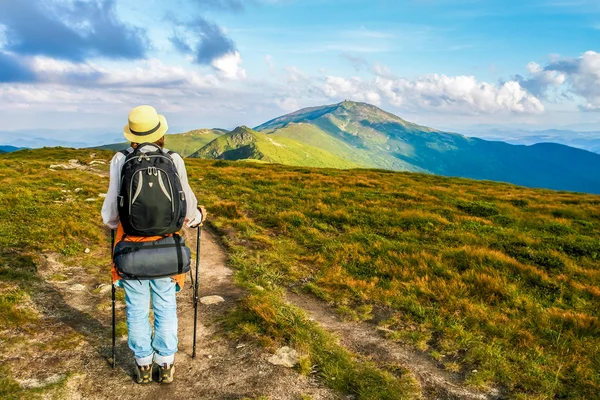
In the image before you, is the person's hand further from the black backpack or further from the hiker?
the black backpack

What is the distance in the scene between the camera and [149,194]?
A: 4.79 meters

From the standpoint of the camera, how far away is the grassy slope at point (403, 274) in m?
6.36

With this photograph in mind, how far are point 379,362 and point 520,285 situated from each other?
5.90 metres

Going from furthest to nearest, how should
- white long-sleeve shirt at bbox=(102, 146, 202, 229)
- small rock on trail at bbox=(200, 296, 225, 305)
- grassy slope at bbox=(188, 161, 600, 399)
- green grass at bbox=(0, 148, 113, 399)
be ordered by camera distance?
1. small rock on trail at bbox=(200, 296, 225, 305)
2. grassy slope at bbox=(188, 161, 600, 399)
3. green grass at bbox=(0, 148, 113, 399)
4. white long-sleeve shirt at bbox=(102, 146, 202, 229)

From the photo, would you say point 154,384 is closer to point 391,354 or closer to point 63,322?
point 63,322

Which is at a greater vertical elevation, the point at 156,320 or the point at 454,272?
the point at 156,320

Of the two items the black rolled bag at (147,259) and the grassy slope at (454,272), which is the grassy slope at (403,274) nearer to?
the grassy slope at (454,272)

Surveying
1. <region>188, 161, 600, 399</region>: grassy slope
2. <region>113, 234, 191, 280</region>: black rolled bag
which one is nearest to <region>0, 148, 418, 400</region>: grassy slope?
<region>188, 161, 600, 399</region>: grassy slope

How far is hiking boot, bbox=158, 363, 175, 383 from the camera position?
17.9ft

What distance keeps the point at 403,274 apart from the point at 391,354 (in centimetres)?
399

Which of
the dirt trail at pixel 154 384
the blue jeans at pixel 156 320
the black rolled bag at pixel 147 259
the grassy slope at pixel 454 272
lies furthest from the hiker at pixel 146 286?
the grassy slope at pixel 454 272

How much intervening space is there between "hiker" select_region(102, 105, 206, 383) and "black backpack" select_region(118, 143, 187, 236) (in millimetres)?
71

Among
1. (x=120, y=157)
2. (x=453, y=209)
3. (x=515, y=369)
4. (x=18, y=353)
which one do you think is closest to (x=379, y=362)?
(x=515, y=369)

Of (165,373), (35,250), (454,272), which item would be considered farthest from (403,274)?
(35,250)
